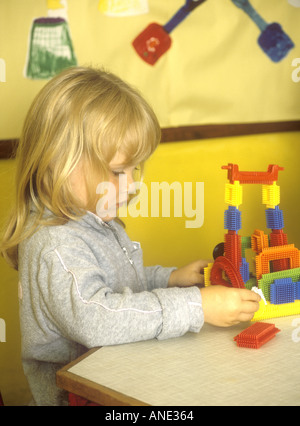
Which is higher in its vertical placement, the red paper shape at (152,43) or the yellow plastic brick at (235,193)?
the red paper shape at (152,43)

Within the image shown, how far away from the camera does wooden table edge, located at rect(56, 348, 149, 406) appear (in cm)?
68

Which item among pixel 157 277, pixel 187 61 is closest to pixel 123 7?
pixel 187 61

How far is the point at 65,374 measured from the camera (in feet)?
2.45

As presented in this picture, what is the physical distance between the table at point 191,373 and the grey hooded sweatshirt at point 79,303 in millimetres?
29

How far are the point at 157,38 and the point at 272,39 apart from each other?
0.34 metres

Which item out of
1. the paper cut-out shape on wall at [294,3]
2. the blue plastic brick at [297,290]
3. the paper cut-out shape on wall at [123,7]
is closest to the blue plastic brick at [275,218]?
the blue plastic brick at [297,290]

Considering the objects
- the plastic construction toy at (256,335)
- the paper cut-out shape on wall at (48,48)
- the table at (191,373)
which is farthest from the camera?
the paper cut-out shape on wall at (48,48)

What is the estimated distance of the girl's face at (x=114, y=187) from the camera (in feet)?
3.26

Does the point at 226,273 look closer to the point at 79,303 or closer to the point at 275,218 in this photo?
the point at 275,218

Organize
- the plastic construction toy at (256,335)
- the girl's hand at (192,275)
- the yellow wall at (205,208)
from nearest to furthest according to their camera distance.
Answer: the plastic construction toy at (256,335), the girl's hand at (192,275), the yellow wall at (205,208)

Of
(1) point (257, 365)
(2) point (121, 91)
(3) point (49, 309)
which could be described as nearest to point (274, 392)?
(1) point (257, 365)

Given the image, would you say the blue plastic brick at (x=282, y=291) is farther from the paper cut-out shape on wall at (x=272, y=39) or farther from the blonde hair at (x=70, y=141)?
the paper cut-out shape on wall at (x=272, y=39)

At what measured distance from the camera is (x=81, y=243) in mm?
928
